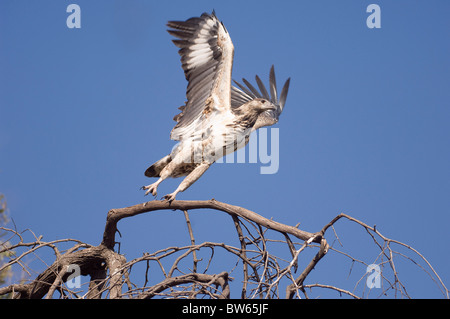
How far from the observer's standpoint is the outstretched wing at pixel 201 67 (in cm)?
525

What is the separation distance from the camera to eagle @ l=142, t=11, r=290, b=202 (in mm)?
5152

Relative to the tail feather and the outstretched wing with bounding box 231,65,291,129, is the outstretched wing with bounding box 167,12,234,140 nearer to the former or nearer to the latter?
the tail feather

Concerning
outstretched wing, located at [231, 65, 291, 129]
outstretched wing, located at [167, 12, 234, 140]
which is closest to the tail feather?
outstretched wing, located at [167, 12, 234, 140]

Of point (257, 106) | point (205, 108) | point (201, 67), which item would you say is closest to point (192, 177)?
point (205, 108)

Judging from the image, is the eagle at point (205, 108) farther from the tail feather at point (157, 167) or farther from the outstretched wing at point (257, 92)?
the outstretched wing at point (257, 92)

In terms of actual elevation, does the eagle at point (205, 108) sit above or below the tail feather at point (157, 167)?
above

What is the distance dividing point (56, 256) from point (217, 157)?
1529 mm

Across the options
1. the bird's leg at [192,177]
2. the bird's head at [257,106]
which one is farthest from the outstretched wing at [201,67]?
the bird's leg at [192,177]

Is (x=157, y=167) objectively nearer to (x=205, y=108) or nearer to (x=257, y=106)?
(x=205, y=108)

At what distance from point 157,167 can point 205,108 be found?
2.12 ft
